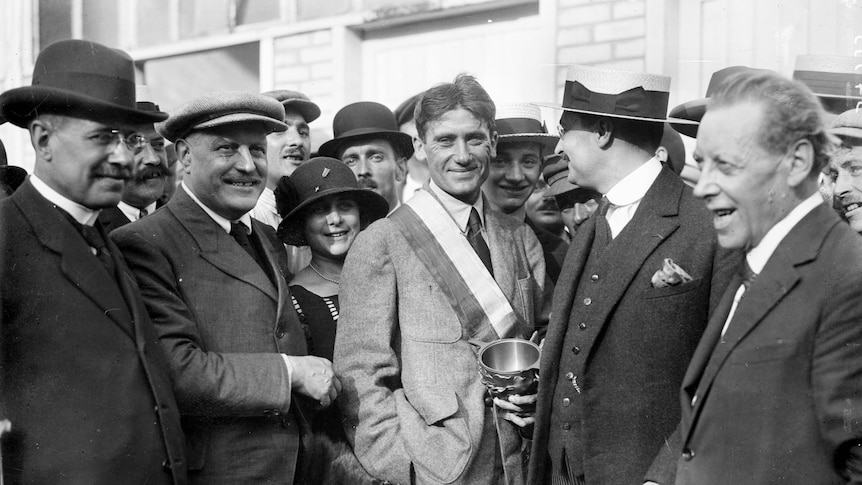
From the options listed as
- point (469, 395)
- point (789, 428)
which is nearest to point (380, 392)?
point (469, 395)

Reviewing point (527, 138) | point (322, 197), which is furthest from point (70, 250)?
point (527, 138)

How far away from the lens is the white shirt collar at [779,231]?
8.13 ft

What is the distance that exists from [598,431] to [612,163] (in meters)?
1.10

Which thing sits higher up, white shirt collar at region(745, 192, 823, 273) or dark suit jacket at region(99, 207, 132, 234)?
white shirt collar at region(745, 192, 823, 273)

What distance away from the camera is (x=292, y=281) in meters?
4.30

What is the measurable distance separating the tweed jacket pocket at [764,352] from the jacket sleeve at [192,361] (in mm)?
1709

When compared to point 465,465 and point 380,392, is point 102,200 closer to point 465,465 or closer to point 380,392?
point 380,392

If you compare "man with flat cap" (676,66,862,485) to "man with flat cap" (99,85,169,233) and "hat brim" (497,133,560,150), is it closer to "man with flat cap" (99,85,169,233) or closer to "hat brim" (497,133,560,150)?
"hat brim" (497,133,560,150)

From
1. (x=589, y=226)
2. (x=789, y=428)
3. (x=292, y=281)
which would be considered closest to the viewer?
(x=789, y=428)

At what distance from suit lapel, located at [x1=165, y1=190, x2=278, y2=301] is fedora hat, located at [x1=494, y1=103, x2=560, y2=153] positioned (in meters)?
2.11

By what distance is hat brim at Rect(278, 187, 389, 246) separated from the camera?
4.35 metres

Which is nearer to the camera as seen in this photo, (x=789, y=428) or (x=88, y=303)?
(x=789, y=428)

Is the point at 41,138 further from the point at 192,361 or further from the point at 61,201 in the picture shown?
the point at 192,361

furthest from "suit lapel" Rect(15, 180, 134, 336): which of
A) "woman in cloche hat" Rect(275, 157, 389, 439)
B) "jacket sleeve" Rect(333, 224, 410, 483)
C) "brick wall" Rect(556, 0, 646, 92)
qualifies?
"brick wall" Rect(556, 0, 646, 92)
